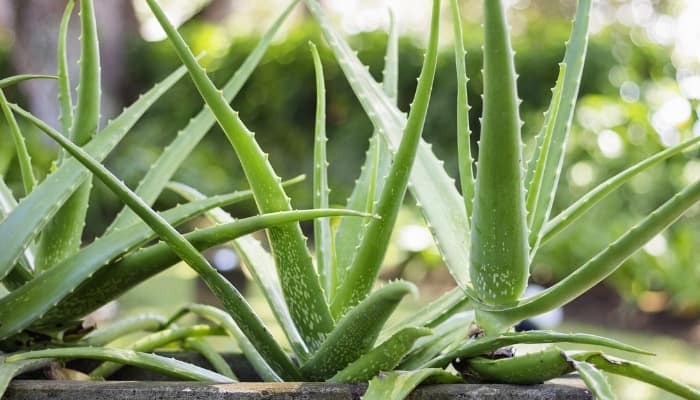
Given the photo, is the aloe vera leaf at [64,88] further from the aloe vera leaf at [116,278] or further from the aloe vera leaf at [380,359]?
the aloe vera leaf at [380,359]

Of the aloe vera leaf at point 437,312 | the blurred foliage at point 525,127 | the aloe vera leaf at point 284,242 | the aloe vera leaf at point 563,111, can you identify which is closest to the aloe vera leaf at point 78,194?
the aloe vera leaf at point 284,242

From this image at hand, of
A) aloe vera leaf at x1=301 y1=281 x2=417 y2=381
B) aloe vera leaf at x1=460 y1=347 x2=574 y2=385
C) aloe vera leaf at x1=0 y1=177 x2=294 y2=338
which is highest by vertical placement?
aloe vera leaf at x1=0 y1=177 x2=294 y2=338

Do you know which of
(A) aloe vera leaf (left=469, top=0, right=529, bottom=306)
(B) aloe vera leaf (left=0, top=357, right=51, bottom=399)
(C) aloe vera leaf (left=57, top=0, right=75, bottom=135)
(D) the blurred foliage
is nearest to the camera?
(A) aloe vera leaf (left=469, top=0, right=529, bottom=306)

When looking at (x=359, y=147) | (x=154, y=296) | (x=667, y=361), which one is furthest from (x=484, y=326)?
(x=359, y=147)

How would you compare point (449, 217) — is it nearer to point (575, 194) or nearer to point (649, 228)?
point (649, 228)

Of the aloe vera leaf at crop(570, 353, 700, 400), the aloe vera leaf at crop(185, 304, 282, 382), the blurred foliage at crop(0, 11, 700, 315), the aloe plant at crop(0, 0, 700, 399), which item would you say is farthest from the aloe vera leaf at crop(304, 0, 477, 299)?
the blurred foliage at crop(0, 11, 700, 315)

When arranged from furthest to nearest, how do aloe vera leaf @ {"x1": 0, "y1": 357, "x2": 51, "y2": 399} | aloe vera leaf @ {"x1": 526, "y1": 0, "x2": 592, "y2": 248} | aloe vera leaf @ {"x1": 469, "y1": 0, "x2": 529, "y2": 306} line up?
aloe vera leaf @ {"x1": 526, "y1": 0, "x2": 592, "y2": 248}, aloe vera leaf @ {"x1": 0, "y1": 357, "x2": 51, "y2": 399}, aloe vera leaf @ {"x1": 469, "y1": 0, "x2": 529, "y2": 306}

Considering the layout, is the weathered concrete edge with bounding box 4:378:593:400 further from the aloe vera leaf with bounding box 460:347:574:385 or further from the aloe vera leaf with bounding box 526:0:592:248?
the aloe vera leaf with bounding box 526:0:592:248
